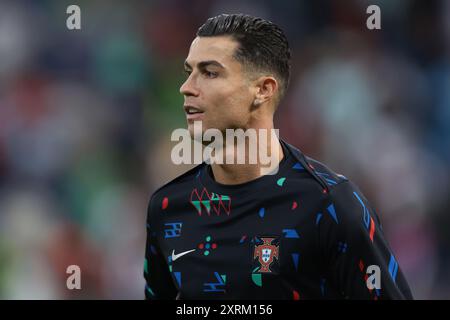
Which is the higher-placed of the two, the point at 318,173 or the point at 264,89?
the point at 264,89

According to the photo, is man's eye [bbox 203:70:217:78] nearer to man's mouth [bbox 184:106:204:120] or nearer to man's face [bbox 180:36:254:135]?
man's face [bbox 180:36:254:135]

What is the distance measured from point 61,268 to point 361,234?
4.42 metres

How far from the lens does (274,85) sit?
3.40 metres

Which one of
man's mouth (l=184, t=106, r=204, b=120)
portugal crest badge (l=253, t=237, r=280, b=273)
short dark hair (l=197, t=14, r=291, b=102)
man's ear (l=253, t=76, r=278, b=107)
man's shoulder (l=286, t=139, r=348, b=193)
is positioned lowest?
portugal crest badge (l=253, t=237, r=280, b=273)

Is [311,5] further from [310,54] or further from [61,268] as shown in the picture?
[61,268]

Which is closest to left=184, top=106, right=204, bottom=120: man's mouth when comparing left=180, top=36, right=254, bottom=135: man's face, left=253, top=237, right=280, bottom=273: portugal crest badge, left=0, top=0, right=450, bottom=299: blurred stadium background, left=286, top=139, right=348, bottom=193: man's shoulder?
left=180, top=36, right=254, bottom=135: man's face

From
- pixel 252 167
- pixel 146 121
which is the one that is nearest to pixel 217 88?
pixel 252 167

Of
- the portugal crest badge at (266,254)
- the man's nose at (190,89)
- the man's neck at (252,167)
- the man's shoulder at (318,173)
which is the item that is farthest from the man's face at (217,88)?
the portugal crest badge at (266,254)

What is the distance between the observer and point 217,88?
327 cm

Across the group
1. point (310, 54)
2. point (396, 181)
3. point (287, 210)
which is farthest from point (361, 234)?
point (310, 54)

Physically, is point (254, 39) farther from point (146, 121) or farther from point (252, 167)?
point (146, 121)

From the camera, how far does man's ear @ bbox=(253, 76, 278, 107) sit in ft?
11.0

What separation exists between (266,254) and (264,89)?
748 millimetres

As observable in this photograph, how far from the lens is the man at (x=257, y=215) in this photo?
3.06 meters
